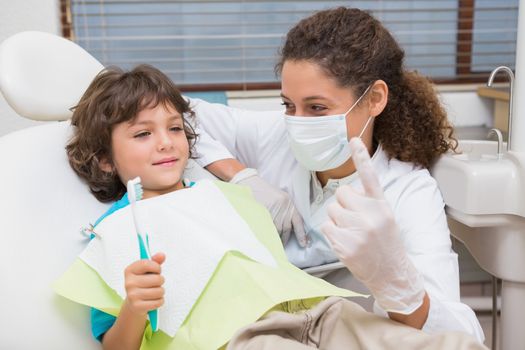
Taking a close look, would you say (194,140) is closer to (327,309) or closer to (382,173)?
(382,173)

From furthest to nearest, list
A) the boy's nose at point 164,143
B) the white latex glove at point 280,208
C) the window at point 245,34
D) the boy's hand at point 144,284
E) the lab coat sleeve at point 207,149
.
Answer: the window at point 245,34 < the lab coat sleeve at point 207,149 < the white latex glove at point 280,208 < the boy's nose at point 164,143 < the boy's hand at point 144,284

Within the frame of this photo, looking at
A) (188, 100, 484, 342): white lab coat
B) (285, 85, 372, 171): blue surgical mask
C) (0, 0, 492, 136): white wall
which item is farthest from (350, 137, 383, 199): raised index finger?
(0, 0, 492, 136): white wall

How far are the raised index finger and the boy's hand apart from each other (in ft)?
1.14

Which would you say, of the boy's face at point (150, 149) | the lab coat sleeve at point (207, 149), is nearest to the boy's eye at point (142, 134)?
the boy's face at point (150, 149)

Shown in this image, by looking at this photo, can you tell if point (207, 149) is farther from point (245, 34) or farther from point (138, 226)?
point (245, 34)

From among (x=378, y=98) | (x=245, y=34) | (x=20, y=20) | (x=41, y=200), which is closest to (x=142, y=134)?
(x=41, y=200)

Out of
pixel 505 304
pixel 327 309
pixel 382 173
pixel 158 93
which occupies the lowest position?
pixel 505 304

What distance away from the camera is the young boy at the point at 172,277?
995mm

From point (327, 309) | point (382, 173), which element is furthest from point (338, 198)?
point (382, 173)

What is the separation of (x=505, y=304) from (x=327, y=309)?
22.0 inches

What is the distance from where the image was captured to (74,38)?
260cm

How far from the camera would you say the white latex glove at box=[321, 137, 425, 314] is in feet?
2.97

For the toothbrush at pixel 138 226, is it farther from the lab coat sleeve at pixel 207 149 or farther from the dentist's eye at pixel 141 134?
the lab coat sleeve at pixel 207 149

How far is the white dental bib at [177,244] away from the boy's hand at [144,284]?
107mm
